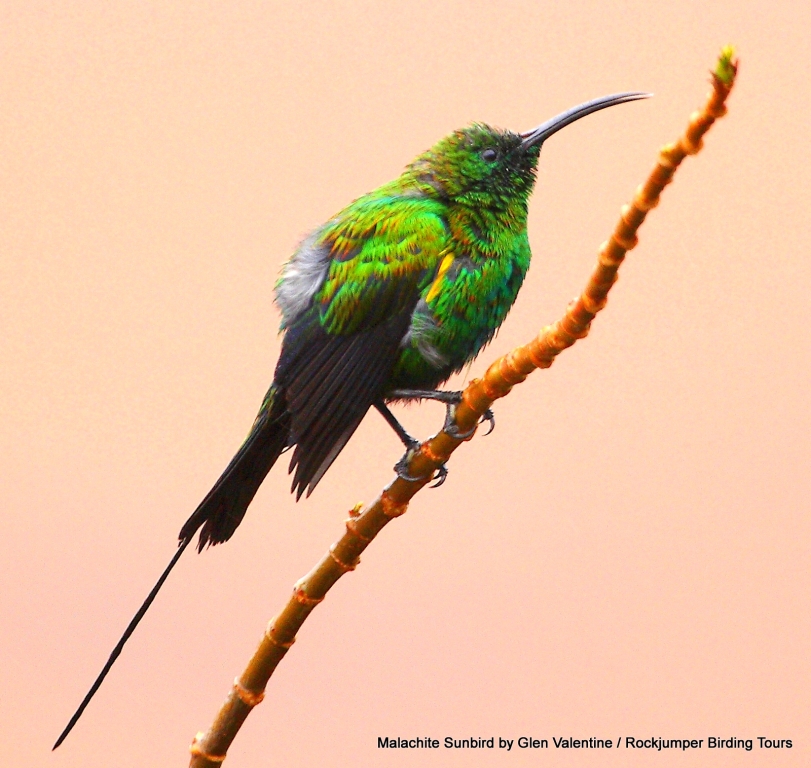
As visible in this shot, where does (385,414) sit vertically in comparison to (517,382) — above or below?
above

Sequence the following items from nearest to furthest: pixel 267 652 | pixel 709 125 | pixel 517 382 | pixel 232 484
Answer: pixel 709 125, pixel 517 382, pixel 267 652, pixel 232 484

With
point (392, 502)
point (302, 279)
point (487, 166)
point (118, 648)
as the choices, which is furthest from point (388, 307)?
point (118, 648)

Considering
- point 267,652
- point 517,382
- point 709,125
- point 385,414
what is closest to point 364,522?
point 267,652

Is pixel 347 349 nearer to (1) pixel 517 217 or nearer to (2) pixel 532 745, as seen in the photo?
(1) pixel 517 217

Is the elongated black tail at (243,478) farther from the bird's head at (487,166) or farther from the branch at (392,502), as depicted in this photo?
the bird's head at (487,166)

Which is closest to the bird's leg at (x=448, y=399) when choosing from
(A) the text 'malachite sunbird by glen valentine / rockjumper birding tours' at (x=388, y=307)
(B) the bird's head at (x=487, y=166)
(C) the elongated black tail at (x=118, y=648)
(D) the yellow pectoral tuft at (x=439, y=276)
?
(A) the text 'malachite sunbird by glen valentine / rockjumper birding tours' at (x=388, y=307)

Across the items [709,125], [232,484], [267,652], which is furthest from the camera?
[232,484]

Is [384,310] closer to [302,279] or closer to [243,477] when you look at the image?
[302,279]
